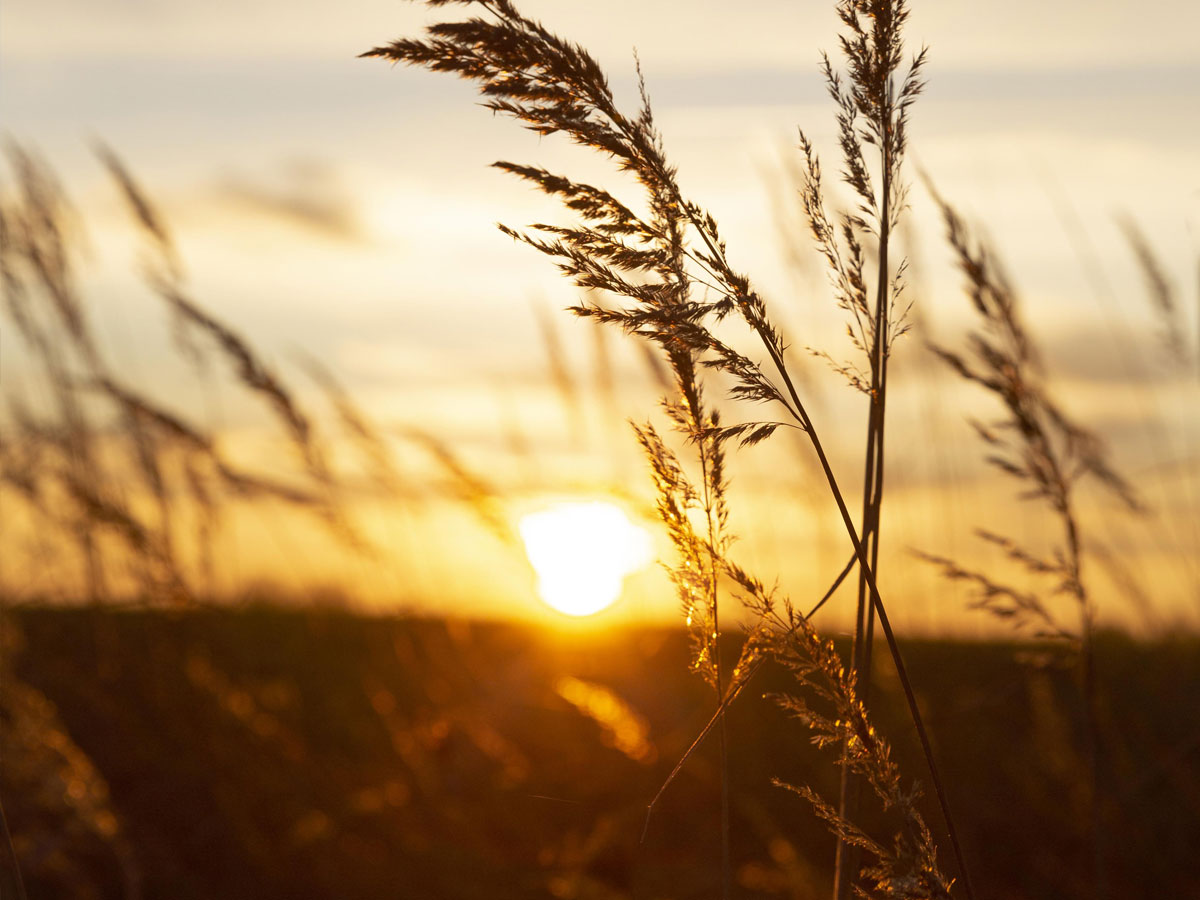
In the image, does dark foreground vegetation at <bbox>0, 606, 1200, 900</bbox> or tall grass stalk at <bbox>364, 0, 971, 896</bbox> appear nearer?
tall grass stalk at <bbox>364, 0, 971, 896</bbox>

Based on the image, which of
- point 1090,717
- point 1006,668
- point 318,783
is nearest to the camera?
point 1090,717

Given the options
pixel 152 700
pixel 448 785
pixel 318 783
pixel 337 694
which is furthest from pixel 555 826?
pixel 152 700

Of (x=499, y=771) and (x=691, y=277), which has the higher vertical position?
(x=691, y=277)

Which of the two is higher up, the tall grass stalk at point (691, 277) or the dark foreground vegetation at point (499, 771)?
the tall grass stalk at point (691, 277)

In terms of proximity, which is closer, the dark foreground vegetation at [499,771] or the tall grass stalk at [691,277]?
the tall grass stalk at [691,277]

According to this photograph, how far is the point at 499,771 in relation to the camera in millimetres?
3605

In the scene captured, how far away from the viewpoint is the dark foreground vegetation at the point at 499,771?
2.93m

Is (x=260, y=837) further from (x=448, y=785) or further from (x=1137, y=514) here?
(x=1137, y=514)

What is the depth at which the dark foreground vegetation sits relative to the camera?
2926 millimetres

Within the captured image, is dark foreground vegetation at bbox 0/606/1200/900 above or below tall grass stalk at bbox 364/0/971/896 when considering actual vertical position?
below

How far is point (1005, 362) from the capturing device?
80.1 inches

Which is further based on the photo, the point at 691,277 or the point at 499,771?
the point at 499,771

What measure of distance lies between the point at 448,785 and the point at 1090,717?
2.36 meters

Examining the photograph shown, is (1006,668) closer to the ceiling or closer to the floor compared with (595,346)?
closer to the floor
